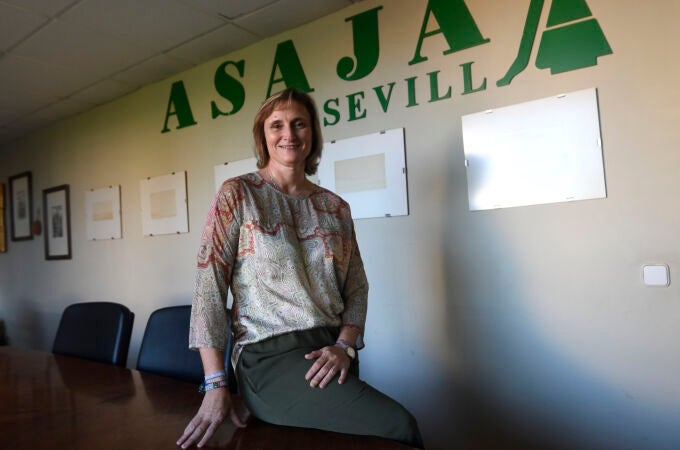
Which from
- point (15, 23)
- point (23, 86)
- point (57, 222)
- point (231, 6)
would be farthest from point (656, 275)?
point (57, 222)

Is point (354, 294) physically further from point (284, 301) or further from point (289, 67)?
point (289, 67)

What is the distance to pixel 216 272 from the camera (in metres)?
1.08

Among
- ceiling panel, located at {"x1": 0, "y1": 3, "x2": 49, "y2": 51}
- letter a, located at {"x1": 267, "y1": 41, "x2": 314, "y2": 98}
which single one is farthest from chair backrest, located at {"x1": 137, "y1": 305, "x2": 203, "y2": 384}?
ceiling panel, located at {"x1": 0, "y1": 3, "x2": 49, "y2": 51}

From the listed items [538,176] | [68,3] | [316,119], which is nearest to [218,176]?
[68,3]

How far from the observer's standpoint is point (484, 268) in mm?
1950

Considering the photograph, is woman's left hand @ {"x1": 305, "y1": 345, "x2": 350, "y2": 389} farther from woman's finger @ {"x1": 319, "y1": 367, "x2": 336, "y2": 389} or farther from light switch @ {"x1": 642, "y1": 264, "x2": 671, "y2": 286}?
light switch @ {"x1": 642, "y1": 264, "x2": 671, "y2": 286}

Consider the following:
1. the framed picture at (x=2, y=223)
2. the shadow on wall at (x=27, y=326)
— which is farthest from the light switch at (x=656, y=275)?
the framed picture at (x=2, y=223)

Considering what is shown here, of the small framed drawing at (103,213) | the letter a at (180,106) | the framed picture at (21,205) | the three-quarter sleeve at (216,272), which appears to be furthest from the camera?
the framed picture at (21,205)

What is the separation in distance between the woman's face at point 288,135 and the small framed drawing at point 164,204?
2026 mm

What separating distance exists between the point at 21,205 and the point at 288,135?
15.1 feet

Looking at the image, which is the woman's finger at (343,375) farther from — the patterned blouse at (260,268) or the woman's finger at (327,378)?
the patterned blouse at (260,268)

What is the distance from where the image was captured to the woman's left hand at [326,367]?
39.2 inches

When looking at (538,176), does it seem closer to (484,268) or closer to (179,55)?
(484,268)

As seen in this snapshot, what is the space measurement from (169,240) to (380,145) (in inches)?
72.5
